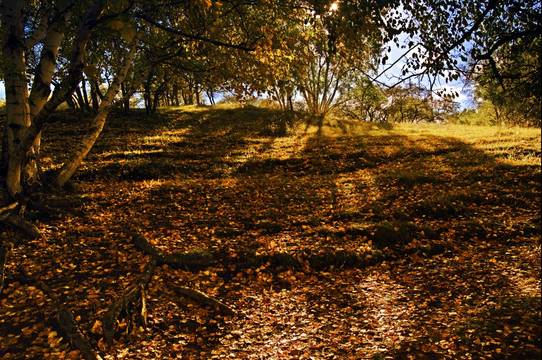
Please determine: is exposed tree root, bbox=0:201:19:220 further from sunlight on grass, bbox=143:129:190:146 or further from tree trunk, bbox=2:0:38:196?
sunlight on grass, bbox=143:129:190:146

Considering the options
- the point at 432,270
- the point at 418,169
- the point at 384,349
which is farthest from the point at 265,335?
the point at 418,169

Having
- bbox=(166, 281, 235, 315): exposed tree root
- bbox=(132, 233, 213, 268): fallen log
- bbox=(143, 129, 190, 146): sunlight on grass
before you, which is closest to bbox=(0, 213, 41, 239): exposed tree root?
bbox=(132, 233, 213, 268): fallen log

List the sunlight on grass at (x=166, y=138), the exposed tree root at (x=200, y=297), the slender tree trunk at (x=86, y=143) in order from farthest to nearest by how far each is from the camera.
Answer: the sunlight on grass at (x=166, y=138)
the slender tree trunk at (x=86, y=143)
the exposed tree root at (x=200, y=297)

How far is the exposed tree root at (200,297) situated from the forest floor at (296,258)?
0.14 metres

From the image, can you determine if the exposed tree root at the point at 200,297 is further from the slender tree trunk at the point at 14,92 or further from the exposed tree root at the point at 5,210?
the slender tree trunk at the point at 14,92

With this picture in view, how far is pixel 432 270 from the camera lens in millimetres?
7707

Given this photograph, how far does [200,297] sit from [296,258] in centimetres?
272

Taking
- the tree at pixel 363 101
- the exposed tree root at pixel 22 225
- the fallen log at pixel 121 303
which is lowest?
the fallen log at pixel 121 303

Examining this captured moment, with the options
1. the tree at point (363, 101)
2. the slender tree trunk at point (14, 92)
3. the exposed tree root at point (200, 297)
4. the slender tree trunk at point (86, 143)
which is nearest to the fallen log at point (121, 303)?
the exposed tree root at point (200, 297)

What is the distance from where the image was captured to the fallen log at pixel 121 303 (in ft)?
17.6

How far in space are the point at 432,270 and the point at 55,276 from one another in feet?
29.0

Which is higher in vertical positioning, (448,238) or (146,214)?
(146,214)

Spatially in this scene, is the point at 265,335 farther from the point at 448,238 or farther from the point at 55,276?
the point at 448,238

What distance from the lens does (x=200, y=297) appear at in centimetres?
658
